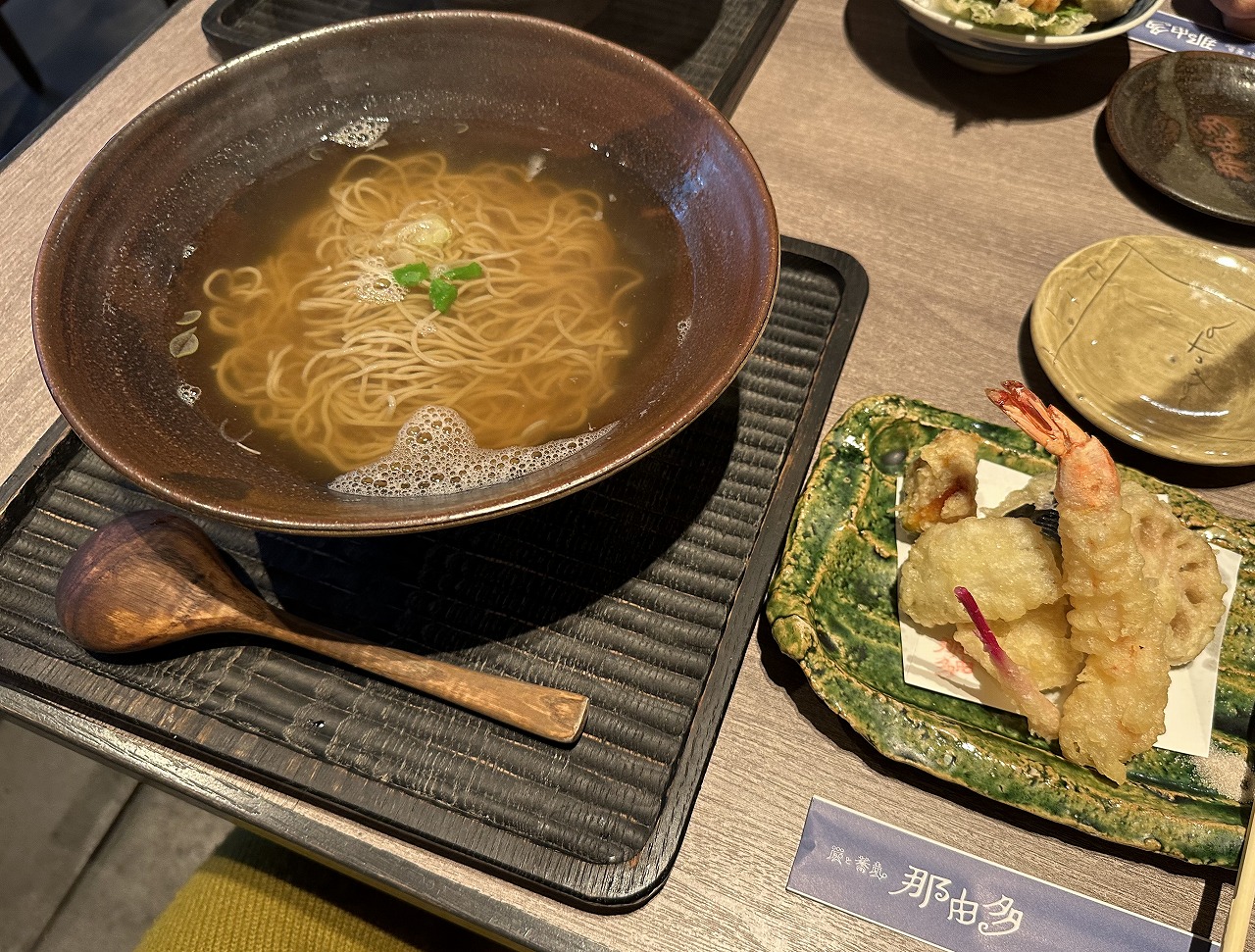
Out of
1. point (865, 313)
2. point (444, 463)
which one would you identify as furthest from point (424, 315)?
point (865, 313)

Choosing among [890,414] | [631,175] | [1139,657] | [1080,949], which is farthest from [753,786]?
[631,175]

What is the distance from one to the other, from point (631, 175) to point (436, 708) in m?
1.02

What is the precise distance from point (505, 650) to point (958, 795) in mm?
714

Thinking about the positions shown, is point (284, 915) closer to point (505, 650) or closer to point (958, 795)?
point (505, 650)

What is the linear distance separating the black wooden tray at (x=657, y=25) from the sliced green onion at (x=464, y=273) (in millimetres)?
889

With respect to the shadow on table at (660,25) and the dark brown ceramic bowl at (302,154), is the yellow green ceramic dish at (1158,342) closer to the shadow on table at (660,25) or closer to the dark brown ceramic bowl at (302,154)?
the dark brown ceramic bowl at (302,154)

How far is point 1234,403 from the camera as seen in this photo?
1.57 metres

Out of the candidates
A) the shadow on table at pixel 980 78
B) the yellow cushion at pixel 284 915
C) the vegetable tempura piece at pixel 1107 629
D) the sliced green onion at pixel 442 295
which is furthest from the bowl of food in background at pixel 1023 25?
the yellow cushion at pixel 284 915

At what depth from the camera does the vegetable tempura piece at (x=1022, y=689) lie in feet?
3.98

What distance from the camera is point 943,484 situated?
4.58 ft

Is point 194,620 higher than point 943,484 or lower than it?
higher

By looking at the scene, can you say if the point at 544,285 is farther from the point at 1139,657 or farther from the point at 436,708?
the point at 1139,657

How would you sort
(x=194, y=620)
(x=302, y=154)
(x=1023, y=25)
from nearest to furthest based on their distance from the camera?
(x=194, y=620) → (x=302, y=154) → (x=1023, y=25)

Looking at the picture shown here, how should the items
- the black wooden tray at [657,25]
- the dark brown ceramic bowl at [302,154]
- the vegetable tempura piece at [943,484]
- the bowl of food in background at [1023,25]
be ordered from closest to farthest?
the dark brown ceramic bowl at [302,154], the vegetable tempura piece at [943,484], the bowl of food in background at [1023,25], the black wooden tray at [657,25]
